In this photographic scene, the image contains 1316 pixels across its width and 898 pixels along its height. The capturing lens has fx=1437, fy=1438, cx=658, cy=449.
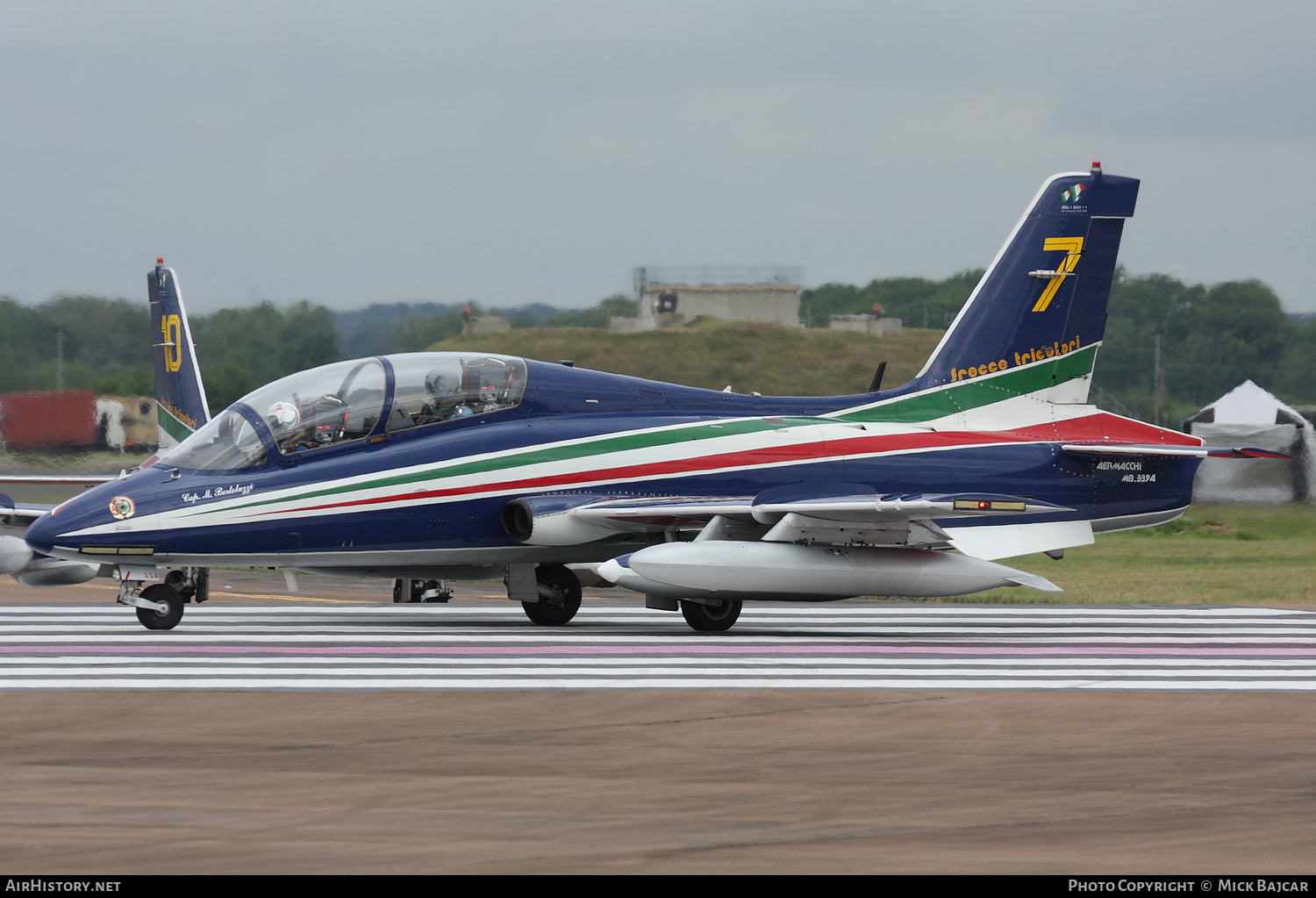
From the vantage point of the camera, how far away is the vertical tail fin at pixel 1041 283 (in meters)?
17.6

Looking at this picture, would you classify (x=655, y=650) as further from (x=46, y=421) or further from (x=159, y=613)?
(x=46, y=421)

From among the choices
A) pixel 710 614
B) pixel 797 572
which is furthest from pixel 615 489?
pixel 797 572

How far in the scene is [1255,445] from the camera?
98.8ft

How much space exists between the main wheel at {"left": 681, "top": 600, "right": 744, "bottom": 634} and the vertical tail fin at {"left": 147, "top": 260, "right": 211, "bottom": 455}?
35.9 ft

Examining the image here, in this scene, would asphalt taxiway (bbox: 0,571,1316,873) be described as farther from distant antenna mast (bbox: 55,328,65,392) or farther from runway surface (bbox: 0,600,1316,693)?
distant antenna mast (bbox: 55,328,65,392)

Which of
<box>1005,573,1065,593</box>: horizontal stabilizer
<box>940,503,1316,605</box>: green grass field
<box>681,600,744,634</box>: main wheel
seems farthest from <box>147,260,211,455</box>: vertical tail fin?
<box>1005,573,1065,593</box>: horizontal stabilizer

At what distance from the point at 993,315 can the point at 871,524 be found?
4351 mm

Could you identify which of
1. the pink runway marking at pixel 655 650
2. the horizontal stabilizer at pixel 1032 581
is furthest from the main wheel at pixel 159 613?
the horizontal stabilizer at pixel 1032 581

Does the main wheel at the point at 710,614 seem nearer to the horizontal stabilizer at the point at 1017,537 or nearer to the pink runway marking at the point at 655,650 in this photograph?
the pink runway marking at the point at 655,650

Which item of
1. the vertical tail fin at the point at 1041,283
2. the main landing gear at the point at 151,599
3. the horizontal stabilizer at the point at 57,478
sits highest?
the vertical tail fin at the point at 1041,283

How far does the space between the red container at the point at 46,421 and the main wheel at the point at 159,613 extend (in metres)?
13.4

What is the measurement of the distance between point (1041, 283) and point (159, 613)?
1086 centimetres

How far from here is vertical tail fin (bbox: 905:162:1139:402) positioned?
17594mm

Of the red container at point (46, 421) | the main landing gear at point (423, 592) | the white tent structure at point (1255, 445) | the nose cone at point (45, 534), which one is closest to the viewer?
the nose cone at point (45, 534)
